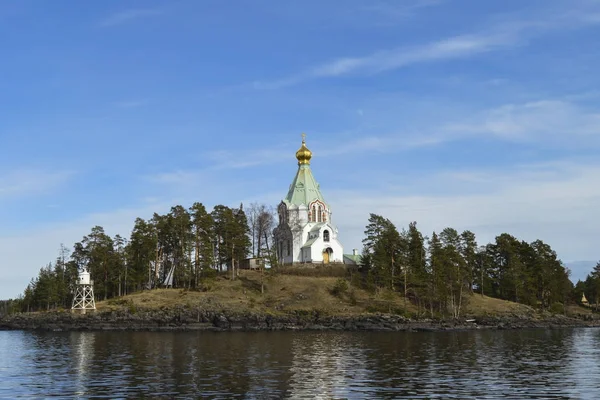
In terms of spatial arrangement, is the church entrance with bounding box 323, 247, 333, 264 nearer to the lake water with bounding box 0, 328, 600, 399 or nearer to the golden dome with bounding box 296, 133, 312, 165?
the golden dome with bounding box 296, 133, 312, 165

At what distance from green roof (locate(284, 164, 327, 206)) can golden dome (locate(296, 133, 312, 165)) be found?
→ 0.83 m

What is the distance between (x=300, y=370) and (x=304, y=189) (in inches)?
3214

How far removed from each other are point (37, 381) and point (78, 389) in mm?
4674

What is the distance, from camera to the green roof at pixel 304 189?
388 ft

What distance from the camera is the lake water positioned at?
30.4 meters

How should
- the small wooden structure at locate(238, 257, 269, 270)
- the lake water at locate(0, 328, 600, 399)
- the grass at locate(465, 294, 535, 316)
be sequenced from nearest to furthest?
the lake water at locate(0, 328, 600, 399)
the grass at locate(465, 294, 535, 316)
the small wooden structure at locate(238, 257, 269, 270)

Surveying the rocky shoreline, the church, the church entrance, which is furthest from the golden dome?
the rocky shoreline

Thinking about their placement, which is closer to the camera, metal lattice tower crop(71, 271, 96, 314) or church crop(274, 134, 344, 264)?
metal lattice tower crop(71, 271, 96, 314)

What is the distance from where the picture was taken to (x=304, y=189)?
119m

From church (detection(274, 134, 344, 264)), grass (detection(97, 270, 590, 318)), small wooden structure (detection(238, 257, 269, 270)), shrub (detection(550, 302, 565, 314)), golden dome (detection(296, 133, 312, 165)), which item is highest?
golden dome (detection(296, 133, 312, 165))

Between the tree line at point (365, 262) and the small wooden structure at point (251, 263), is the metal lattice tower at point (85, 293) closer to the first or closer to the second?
the tree line at point (365, 262)

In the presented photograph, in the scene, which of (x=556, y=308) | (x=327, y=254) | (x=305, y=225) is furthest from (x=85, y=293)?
(x=556, y=308)

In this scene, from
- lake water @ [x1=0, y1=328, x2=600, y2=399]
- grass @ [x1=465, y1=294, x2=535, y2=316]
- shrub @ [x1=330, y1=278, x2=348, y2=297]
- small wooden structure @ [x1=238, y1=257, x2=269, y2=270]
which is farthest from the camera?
small wooden structure @ [x1=238, y1=257, x2=269, y2=270]

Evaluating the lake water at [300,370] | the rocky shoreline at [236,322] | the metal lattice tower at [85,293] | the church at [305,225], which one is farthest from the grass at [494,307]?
the metal lattice tower at [85,293]
